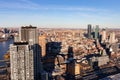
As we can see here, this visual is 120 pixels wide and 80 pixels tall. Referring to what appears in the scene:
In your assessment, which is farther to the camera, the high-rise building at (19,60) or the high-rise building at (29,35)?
the high-rise building at (29,35)

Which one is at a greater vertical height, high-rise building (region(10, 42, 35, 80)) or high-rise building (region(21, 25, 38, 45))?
high-rise building (region(21, 25, 38, 45))

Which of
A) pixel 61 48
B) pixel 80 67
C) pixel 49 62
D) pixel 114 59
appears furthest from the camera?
pixel 61 48

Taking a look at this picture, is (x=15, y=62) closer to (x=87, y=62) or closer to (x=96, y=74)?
(x=96, y=74)

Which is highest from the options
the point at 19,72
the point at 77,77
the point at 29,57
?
the point at 29,57

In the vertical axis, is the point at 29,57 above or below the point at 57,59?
above

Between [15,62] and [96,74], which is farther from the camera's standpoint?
[96,74]

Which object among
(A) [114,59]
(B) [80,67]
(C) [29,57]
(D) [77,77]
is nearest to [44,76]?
(C) [29,57]

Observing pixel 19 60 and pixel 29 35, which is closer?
pixel 19 60

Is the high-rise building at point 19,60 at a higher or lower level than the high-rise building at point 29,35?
lower

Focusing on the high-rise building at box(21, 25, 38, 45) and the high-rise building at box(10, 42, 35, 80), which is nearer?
the high-rise building at box(10, 42, 35, 80)

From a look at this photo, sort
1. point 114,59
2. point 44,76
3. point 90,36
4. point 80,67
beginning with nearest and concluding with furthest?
point 44,76 < point 80,67 < point 114,59 < point 90,36

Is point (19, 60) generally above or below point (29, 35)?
below
